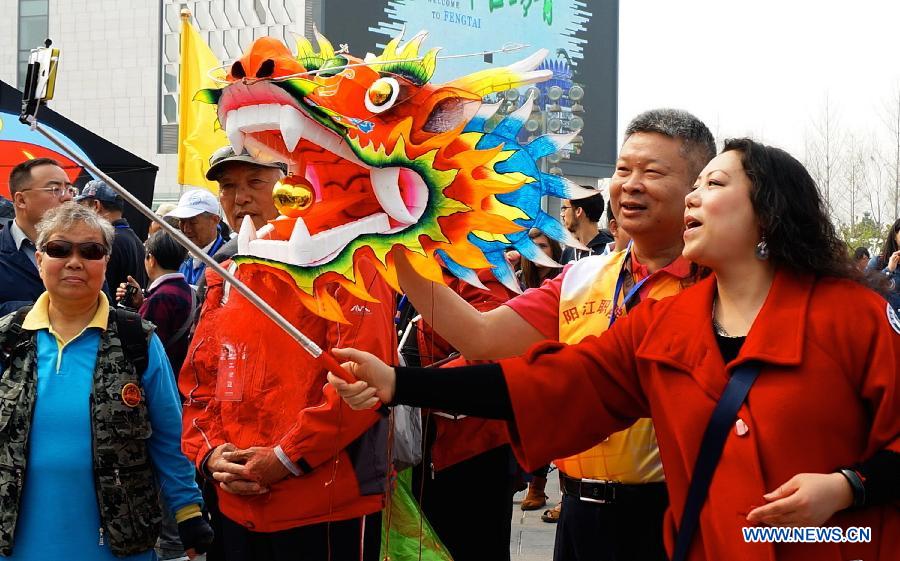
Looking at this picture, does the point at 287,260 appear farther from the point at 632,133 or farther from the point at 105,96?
the point at 105,96

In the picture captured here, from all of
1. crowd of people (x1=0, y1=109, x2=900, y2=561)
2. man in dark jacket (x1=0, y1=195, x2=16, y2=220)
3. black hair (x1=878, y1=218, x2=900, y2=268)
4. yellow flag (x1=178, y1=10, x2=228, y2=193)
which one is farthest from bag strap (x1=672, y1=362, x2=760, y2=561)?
black hair (x1=878, y1=218, x2=900, y2=268)

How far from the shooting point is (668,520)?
248 centimetres

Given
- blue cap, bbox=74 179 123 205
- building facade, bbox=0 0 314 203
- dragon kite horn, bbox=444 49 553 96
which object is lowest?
blue cap, bbox=74 179 123 205

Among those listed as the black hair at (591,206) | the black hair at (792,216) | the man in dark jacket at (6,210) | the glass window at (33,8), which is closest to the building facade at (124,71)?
the glass window at (33,8)

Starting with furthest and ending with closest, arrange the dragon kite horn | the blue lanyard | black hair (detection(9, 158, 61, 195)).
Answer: black hair (detection(9, 158, 61, 195)) < the blue lanyard < the dragon kite horn

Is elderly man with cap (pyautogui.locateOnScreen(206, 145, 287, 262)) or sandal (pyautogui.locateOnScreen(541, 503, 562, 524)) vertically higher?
elderly man with cap (pyautogui.locateOnScreen(206, 145, 287, 262))

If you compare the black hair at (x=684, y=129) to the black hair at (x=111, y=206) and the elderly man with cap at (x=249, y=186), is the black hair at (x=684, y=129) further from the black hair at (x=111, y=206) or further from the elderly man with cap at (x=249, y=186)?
the black hair at (x=111, y=206)

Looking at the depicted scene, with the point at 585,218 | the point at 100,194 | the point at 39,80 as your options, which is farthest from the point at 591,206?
the point at 39,80

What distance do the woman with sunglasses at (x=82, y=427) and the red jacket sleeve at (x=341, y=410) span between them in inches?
24.9

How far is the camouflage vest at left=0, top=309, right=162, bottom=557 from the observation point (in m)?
3.46

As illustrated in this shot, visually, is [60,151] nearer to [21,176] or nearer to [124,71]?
[21,176]

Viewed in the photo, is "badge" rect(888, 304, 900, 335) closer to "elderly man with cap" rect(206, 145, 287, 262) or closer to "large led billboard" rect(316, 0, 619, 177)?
"elderly man with cap" rect(206, 145, 287, 262)

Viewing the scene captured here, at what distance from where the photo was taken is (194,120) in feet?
12.4

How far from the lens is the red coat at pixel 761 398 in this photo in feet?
7.32
